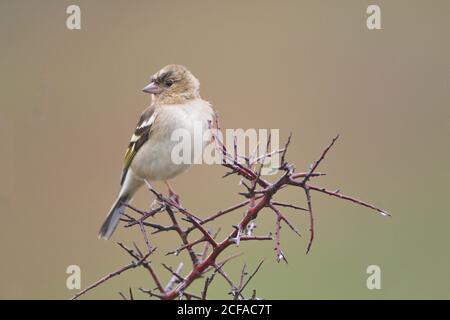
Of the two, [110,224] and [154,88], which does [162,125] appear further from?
[110,224]

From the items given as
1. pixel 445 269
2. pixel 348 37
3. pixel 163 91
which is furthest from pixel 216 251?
pixel 348 37

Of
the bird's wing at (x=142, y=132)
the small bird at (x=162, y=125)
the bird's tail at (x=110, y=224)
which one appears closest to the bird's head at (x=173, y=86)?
the small bird at (x=162, y=125)

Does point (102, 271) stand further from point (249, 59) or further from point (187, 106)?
point (249, 59)

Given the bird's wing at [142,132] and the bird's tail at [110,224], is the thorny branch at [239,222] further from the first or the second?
the bird's wing at [142,132]

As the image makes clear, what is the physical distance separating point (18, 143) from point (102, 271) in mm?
1334

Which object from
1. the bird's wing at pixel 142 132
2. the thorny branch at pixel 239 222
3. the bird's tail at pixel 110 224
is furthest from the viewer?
the bird's wing at pixel 142 132

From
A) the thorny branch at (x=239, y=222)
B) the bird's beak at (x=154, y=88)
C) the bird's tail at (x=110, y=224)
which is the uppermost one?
the bird's beak at (x=154, y=88)

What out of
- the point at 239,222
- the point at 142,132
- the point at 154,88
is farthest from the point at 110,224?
the point at 239,222

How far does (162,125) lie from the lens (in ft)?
12.6

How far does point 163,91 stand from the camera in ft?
13.0

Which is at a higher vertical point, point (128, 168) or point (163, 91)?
point (163, 91)

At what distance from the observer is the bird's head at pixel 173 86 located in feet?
12.9

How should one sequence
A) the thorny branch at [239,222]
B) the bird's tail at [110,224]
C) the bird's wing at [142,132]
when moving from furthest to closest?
the bird's wing at [142,132]
the bird's tail at [110,224]
the thorny branch at [239,222]

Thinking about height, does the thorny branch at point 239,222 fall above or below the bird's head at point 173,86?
below
